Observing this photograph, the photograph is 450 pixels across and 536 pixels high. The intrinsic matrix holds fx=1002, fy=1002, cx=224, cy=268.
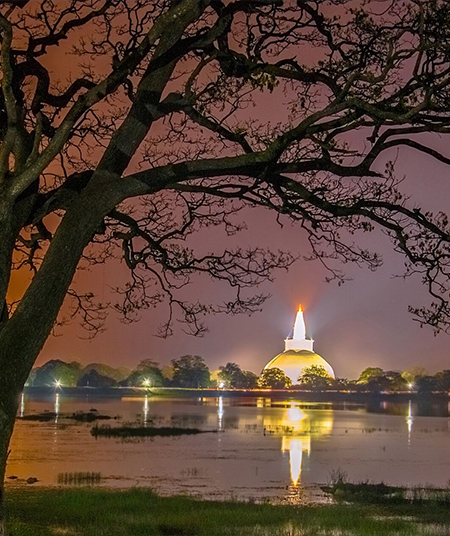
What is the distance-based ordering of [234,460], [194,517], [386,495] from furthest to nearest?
[234,460], [386,495], [194,517]

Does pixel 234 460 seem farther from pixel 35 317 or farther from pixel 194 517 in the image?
pixel 35 317

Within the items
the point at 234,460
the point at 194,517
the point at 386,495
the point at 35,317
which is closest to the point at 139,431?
the point at 234,460

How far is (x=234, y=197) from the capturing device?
14.1 metres

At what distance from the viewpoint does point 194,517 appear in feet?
73.6

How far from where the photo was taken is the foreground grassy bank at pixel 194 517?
64.3 ft

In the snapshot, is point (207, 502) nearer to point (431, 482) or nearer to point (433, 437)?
point (431, 482)

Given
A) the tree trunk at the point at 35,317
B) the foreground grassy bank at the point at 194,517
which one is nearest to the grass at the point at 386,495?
the foreground grassy bank at the point at 194,517

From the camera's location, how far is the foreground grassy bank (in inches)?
771

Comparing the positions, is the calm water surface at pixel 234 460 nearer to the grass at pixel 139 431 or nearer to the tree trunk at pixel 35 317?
the grass at pixel 139 431

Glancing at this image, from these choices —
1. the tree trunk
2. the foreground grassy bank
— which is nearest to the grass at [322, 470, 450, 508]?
the foreground grassy bank

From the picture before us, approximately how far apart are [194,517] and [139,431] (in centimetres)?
4700

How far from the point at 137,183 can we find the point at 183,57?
7.05 feet

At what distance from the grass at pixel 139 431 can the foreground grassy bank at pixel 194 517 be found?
37364 millimetres

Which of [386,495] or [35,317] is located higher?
[35,317]
